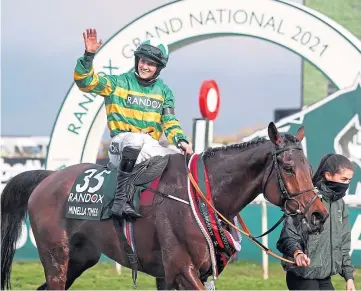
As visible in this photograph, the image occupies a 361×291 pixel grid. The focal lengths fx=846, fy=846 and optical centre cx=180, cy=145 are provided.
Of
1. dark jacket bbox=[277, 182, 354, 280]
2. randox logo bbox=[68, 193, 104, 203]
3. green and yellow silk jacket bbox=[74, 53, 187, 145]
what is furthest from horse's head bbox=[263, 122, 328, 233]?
randox logo bbox=[68, 193, 104, 203]

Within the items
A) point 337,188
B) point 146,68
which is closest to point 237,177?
point 337,188

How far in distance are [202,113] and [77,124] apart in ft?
5.98

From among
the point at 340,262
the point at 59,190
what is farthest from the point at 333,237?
the point at 59,190

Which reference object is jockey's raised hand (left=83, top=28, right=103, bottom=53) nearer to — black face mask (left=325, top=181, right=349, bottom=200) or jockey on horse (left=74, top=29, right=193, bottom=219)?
jockey on horse (left=74, top=29, right=193, bottom=219)

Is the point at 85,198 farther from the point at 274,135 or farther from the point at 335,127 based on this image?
the point at 335,127

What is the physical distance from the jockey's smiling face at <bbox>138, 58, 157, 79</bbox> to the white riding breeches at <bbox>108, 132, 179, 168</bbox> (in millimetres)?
417

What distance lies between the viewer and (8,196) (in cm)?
699

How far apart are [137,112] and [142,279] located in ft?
14.1

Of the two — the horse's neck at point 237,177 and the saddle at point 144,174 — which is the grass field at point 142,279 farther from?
the horse's neck at point 237,177

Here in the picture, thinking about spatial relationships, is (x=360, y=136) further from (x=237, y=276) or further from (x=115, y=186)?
(x=115, y=186)

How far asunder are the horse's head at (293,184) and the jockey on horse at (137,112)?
2.39ft

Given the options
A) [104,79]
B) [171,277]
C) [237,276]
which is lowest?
[237,276]

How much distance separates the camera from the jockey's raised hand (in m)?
5.68

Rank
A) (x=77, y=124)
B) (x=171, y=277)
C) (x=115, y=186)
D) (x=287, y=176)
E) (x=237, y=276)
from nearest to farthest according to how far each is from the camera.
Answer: (x=287, y=176) < (x=171, y=277) < (x=115, y=186) < (x=237, y=276) < (x=77, y=124)
